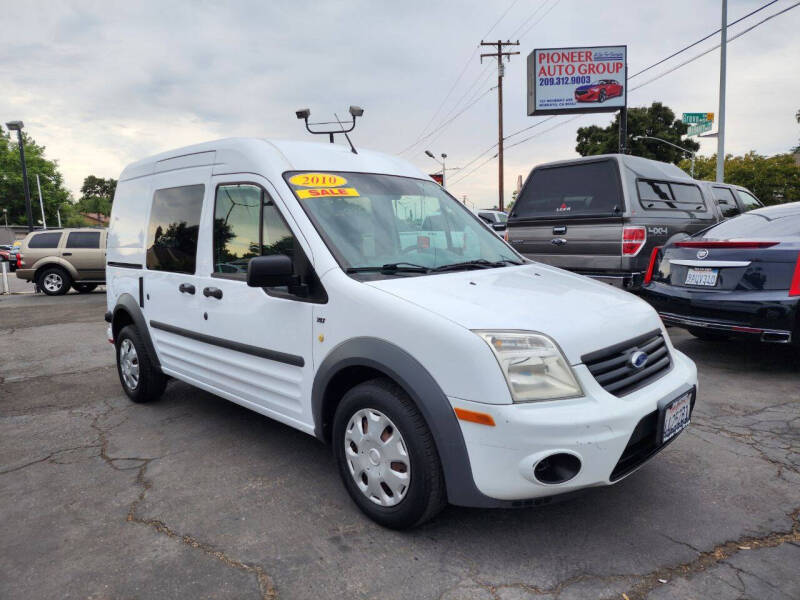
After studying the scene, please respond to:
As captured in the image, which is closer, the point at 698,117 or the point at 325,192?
the point at 325,192

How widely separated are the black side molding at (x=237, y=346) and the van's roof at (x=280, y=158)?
1.02m

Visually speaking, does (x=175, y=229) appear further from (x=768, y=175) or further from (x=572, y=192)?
(x=768, y=175)

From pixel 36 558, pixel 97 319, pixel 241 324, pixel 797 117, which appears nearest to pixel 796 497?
pixel 241 324

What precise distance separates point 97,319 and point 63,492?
7.89 meters

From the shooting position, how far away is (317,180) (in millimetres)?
3242

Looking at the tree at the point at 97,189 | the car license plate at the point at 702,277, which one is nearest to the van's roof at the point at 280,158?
the car license plate at the point at 702,277

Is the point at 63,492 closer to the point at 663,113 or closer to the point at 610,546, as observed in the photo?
the point at 610,546

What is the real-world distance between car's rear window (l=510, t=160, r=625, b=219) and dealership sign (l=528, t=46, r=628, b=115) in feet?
57.9

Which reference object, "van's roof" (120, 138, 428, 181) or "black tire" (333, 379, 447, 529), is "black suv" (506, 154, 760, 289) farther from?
"black tire" (333, 379, 447, 529)

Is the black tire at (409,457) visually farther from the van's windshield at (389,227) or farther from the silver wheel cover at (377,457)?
the van's windshield at (389,227)

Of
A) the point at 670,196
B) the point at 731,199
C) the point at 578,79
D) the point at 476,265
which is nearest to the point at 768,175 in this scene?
the point at 578,79

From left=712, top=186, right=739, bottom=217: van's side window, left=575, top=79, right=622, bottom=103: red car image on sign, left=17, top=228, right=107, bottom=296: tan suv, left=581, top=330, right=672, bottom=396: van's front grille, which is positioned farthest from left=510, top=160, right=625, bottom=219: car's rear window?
left=575, top=79, right=622, bottom=103: red car image on sign

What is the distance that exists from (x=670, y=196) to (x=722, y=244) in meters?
2.89

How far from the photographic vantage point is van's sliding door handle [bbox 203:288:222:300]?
3.55 metres
